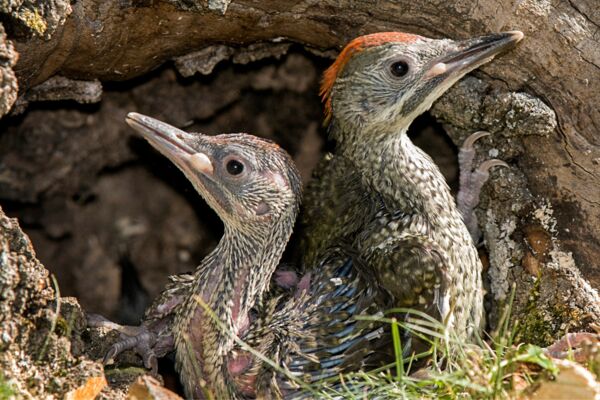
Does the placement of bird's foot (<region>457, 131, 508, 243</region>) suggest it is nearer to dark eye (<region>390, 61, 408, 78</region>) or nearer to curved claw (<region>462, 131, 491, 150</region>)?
curved claw (<region>462, 131, 491, 150</region>)

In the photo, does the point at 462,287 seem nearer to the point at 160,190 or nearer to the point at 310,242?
the point at 310,242

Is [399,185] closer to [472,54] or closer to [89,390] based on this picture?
[472,54]

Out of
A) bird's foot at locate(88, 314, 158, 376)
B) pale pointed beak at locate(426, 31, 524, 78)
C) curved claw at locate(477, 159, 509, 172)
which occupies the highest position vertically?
pale pointed beak at locate(426, 31, 524, 78)

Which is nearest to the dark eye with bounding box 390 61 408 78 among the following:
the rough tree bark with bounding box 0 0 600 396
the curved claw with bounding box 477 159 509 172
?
the rough tree bark with bounding box 0 0 600 396

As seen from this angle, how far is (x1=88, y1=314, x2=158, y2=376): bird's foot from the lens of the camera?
434cm

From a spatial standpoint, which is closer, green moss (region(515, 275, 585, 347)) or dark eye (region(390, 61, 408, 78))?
dark eye (region(390, 61, 408, 78))

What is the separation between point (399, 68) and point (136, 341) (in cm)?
183

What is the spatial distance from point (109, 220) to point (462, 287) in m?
2.56

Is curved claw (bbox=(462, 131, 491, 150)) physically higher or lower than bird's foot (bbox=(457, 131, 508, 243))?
higher

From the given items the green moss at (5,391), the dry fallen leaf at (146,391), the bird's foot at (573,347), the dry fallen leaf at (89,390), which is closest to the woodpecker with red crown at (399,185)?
the bird's foot at (573,347)

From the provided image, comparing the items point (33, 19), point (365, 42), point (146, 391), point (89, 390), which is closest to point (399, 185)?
point (365, 42)

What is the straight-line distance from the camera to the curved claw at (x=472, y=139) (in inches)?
184

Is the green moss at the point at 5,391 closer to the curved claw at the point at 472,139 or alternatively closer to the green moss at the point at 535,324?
the green moss at the point at 535,324

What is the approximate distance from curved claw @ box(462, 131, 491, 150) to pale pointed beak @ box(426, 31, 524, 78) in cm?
55
